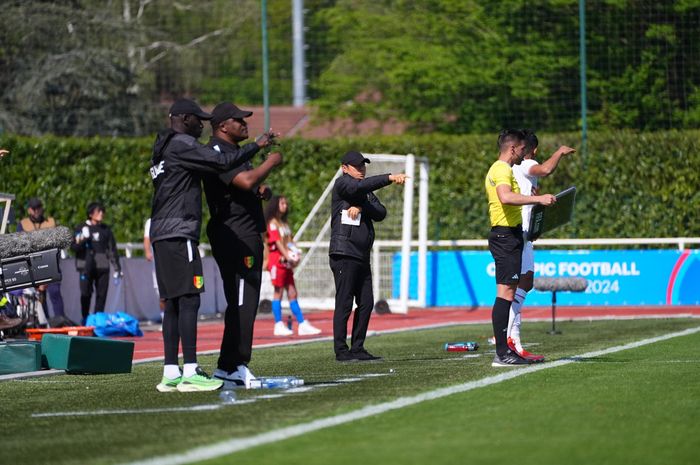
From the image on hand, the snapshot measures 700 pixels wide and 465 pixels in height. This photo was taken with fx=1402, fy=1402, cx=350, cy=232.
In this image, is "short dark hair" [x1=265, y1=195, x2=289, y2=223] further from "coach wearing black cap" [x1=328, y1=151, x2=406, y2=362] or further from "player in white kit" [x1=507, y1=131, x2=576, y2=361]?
"player in white kit" [x1=507, y1=131, x2=576, y2=361]

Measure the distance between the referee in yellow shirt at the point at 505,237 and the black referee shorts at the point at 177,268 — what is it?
119 inches

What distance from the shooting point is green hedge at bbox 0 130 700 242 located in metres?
26.7

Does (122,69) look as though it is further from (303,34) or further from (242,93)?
(303,34)

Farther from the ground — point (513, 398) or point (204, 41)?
point (204, 41)

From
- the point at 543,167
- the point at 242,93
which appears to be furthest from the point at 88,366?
the point at 242,93

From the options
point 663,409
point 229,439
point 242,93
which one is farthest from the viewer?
point 242,93

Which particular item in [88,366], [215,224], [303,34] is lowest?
[88,366]

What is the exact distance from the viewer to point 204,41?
44156 mm

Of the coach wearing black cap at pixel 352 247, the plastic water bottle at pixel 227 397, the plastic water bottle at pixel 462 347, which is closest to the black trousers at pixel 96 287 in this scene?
the coach wearing black cap at pixel 352 247

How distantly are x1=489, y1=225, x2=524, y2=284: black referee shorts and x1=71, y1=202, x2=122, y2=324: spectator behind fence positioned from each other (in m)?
10.3

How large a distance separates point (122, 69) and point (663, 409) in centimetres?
3130

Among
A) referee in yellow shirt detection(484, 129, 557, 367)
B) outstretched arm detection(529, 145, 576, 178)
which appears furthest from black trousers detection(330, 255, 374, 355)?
outstretched arm detection(529, 145, 576, 178)

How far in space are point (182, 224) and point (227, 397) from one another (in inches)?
52.5

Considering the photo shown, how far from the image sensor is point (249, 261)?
9945mm
